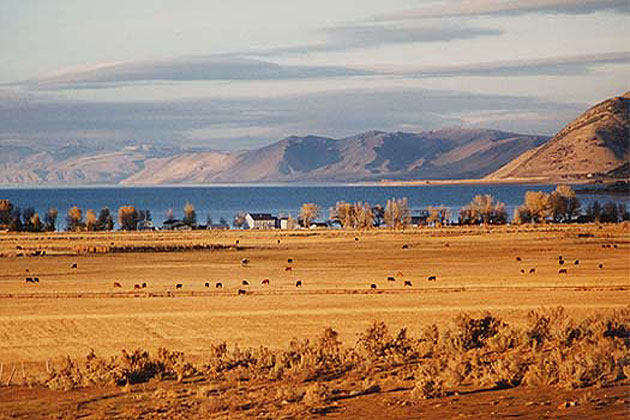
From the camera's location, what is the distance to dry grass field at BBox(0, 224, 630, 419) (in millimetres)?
28359

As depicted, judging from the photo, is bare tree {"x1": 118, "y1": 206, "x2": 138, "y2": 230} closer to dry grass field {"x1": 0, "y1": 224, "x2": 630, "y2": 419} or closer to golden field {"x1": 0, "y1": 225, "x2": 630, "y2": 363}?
dry grass field {"x1": 0, "y1": 224, "x2": 630, "y2": 419}

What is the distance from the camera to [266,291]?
141 feet

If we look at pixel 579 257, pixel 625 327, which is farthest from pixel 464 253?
pixel 625 327

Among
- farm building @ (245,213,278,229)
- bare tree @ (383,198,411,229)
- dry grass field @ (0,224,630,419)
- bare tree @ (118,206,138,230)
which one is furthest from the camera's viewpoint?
farm building @ (245,213,278,229)

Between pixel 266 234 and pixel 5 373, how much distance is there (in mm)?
80919

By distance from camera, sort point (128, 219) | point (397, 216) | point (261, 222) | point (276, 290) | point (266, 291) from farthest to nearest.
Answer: point (261, 222) → point (128, 219) → point (397, 216) → point (276, 290) → point (266, 291)

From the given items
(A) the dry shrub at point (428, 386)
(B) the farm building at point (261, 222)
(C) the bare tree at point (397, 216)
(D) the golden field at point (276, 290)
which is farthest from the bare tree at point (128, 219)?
(A) the dry shrub at point (428, 386)

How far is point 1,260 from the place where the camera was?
67312 mm

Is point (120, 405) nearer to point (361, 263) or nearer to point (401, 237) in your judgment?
point (361, 263)

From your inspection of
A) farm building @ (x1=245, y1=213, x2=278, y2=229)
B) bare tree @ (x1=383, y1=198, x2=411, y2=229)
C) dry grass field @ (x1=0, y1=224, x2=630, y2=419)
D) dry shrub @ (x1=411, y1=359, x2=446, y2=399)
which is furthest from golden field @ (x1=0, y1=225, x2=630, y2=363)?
farm building @ (x1=245, y1=213, x2=278, y2=229)

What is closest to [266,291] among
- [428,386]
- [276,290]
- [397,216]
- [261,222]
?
[276,290]

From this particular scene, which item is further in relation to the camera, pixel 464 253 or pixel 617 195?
pixel 617 195

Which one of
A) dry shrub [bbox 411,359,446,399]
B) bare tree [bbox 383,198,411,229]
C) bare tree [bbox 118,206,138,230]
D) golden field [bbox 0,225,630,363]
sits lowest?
golden field [bbox 0,225,630,363]

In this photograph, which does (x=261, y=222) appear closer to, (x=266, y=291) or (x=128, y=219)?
(x=128, y=219)
